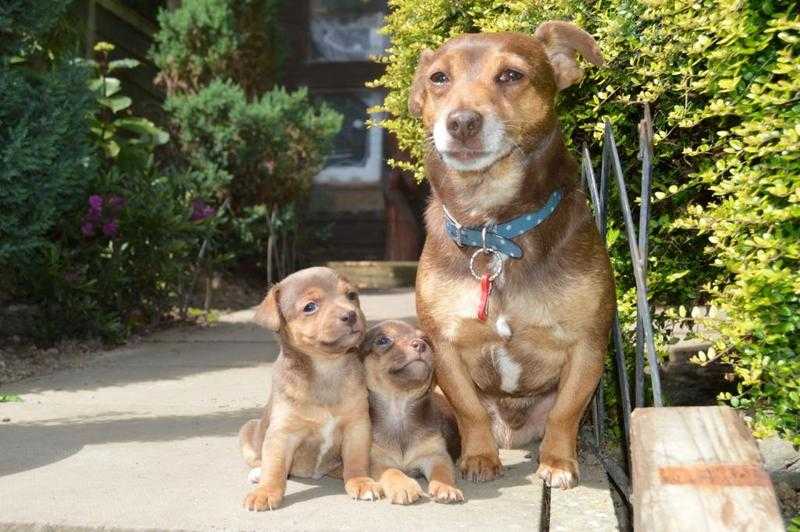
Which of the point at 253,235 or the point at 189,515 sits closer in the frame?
the point at 189,515

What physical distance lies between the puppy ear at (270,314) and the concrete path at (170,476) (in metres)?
0.64

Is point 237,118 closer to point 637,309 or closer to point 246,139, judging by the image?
point 246,139

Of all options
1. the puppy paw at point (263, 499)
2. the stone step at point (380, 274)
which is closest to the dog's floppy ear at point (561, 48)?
the puppy paw at point (263, 499)

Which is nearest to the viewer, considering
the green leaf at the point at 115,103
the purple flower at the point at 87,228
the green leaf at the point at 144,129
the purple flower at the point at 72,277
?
the purple flower at the point at 72,277

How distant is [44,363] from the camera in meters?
6.78

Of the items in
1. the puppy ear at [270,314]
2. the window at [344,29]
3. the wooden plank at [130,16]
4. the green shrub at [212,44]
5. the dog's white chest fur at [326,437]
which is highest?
the window at [344,29]

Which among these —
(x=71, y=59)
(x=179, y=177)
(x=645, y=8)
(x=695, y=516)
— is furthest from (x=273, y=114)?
(x=695, y=516)

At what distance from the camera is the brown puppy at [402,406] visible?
11.9ft

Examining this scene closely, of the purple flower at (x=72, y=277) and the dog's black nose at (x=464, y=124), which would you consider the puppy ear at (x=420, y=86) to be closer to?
the dog's black nose at (x=464, y=124)

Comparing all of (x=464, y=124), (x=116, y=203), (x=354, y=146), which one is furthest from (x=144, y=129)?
(x=464, y=124)

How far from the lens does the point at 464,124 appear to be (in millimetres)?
3311

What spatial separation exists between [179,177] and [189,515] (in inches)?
235

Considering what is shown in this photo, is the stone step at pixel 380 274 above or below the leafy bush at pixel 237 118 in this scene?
below

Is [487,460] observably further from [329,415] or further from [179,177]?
[179,177]
